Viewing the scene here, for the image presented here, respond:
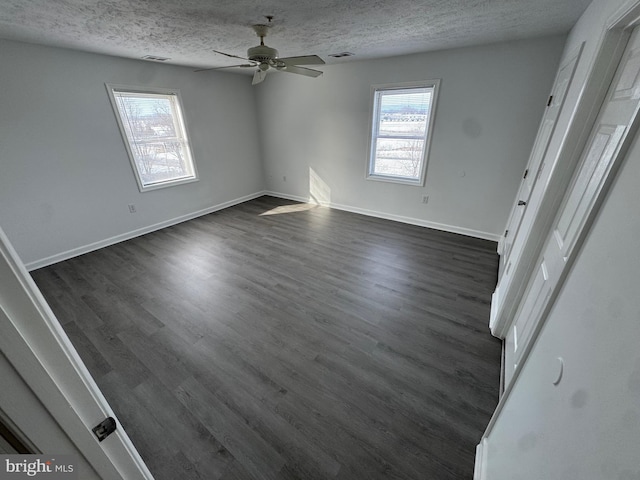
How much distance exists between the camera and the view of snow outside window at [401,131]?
12.7 ft

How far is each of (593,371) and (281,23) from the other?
2913 millimetres

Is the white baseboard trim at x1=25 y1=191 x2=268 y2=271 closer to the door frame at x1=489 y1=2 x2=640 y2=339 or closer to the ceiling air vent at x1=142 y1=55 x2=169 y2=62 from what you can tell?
the ceiling air vent at x1=142 y1=55 x2=169 y2=62

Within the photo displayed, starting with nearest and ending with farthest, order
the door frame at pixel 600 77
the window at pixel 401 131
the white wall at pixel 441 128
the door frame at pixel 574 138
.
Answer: the door frame at pixel 600 77 < the door frame at pixel 574 138 < the white wall at pixel 441 128 < the window at pixel 401 131

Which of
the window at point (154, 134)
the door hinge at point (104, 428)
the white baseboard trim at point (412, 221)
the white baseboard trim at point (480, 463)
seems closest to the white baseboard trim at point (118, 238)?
the window at point (154, 134)

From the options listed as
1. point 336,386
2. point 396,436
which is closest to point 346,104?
point 336,386

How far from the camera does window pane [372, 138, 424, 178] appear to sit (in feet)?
13.4

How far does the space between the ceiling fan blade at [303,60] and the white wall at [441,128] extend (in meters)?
2.07

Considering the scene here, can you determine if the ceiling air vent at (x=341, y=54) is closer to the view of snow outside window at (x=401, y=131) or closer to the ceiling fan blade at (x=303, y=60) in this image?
the view of snow outside window at (x=401, y=131)

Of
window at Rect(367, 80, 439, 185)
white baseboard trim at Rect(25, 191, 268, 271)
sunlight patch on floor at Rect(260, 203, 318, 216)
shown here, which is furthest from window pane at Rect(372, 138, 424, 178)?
white baseboard trim at Rect(25, 191, 268, 271)

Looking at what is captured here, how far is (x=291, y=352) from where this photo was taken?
2082 mm

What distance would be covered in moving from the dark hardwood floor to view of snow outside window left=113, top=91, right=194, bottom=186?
1.30 m

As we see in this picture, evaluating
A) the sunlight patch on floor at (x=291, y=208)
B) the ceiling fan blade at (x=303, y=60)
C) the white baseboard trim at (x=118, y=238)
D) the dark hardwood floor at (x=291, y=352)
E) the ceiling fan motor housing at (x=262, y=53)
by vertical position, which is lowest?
the dark hardwood floor at (x=291, y=352)

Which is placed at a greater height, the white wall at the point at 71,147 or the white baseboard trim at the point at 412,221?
the white wall at the point at 71,147

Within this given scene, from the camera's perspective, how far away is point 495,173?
3.55 metres
